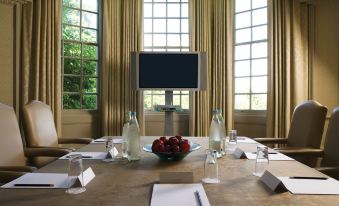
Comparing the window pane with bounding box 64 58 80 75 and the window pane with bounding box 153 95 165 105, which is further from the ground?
the window pane with bounding box 64 58 80 75

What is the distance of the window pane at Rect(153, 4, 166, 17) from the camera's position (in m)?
4.97

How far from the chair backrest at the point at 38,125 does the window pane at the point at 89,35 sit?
214 cm

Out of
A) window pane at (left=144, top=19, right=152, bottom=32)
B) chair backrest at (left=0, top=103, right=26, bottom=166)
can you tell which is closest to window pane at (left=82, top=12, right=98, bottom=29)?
window pane at (left=144, top=19, right=152, bottom=32)

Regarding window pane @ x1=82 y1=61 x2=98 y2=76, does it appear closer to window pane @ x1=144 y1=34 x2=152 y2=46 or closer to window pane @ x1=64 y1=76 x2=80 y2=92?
window pane @ x1=64 y1=76 x2=80 y2=92

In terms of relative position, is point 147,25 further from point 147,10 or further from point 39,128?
point 39,128

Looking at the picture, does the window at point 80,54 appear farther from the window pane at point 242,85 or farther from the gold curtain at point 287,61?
the gold curtain at point 287,61

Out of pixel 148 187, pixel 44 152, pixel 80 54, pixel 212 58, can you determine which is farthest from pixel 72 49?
pixel 148 187

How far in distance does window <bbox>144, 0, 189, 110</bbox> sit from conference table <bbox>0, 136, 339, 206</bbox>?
3.41 meters

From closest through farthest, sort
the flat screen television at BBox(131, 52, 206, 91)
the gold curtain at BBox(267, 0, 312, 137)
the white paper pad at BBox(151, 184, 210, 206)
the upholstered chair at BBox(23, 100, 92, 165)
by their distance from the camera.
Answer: the white paper pad at BBox(151, 184, 210, 206) < the upholstered chair at BBox(23, 100, 92, 165) < the gold curtain at BBox(267, 0, 312, 137) < the flat screen television at BBox(131, 52, 206, 91)

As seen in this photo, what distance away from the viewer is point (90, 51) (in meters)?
4.60

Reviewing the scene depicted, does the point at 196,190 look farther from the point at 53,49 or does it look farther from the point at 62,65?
the point at 62,65

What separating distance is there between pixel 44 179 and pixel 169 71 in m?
3.18

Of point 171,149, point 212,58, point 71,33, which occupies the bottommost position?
point 171,149

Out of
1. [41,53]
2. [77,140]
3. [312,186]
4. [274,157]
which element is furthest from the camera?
[41,53]
